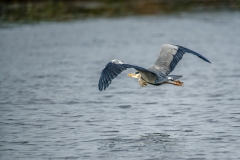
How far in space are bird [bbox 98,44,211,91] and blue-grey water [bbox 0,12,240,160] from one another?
844 millimetres

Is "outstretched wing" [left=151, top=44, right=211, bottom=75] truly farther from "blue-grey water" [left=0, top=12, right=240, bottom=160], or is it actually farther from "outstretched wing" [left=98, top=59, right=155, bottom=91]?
"outstretched wing" [left=98, top=59, right=155, bottom=91]

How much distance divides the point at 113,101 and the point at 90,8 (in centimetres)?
2034

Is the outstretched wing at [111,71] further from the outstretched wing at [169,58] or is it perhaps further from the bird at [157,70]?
the outstretched wing at [169,58]

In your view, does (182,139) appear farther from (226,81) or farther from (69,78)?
(69,78)

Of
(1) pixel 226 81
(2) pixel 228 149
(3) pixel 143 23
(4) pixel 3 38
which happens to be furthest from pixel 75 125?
(3) pixel 143 23

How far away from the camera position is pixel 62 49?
21.3 metres

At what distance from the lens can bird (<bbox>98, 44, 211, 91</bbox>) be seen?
909 cm

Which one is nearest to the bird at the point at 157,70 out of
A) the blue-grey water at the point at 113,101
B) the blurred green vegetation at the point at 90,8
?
the blue-grey water at the point at 113,101

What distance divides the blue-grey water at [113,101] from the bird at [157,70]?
2.77 ft

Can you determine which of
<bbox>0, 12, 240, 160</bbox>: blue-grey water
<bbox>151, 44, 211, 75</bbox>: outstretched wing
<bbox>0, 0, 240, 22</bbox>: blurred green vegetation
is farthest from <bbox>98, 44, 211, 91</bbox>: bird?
<bbox>0, 0, 240, 22</bbox>: blurred green vegetation

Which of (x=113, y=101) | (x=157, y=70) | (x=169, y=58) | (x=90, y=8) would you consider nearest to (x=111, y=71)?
(x=157, y=70)

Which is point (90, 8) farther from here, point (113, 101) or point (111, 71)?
point (111, 71)

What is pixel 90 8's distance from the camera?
107 feet

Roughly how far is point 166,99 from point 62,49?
8.98m
